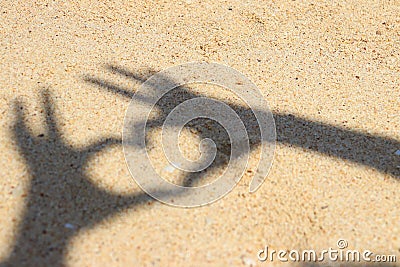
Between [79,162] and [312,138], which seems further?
[312,138]

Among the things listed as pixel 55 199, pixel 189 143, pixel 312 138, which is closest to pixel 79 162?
pixel 55 199

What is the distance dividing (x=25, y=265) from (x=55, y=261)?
0.13 m

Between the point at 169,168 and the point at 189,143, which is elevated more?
the point at 189,143

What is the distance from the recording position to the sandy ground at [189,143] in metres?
2.45

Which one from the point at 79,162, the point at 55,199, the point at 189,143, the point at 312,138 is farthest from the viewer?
the point at 312,138

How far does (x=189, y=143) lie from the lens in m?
2.98

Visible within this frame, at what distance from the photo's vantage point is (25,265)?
2273 mm

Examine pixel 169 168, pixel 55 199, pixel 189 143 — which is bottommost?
pixel 55 199

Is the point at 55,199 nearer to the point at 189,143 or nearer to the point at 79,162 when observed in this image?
the point at 79,162

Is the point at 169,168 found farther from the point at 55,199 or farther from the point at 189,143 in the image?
the point at 55,199

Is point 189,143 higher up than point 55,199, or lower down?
higher up

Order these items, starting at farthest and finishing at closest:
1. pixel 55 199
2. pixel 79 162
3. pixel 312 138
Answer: pixel 312 138, pixel 79 162, pixel 55 199

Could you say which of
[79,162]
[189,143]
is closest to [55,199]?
[79,162]

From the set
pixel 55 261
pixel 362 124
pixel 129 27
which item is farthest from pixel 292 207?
pixel 129 27
